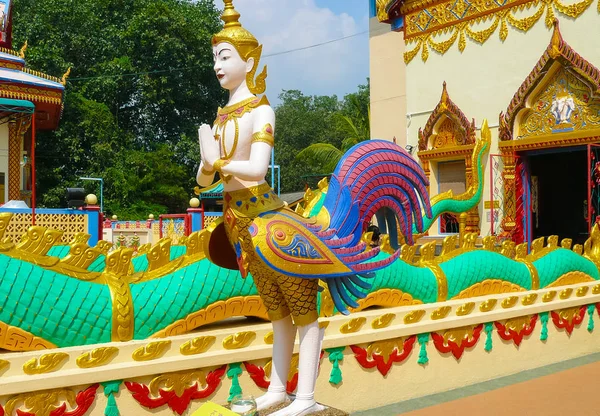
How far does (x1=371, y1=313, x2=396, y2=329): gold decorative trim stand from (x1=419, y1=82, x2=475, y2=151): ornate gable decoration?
690 centimetres

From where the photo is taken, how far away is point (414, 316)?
4.43m

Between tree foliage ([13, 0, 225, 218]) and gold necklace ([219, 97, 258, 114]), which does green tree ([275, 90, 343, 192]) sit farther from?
gold necklace ([219, 97, 258, 114])

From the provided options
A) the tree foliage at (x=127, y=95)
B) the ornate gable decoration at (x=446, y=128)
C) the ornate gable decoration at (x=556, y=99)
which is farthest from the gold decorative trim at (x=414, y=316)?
the tree foliage at (x=127, y=95)

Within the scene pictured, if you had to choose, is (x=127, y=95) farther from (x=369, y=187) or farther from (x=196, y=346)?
(x=369, y=187)

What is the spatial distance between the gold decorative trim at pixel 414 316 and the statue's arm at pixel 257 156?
6.90 ft

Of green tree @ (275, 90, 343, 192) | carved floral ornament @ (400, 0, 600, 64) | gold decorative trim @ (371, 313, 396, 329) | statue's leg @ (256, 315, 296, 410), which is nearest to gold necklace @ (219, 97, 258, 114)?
statue's leg @ (256, 315, 296, 410)

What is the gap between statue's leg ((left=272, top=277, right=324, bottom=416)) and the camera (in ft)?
9.38

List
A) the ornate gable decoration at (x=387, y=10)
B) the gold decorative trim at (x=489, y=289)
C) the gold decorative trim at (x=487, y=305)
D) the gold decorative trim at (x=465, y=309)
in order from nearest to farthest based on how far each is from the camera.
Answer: the gold decorative trim at (x=465, y=309) < the gold decorative trim at (x=487, y=305) < the gold decorative trim at (x=489, y=289) < the ornate gable decoration at (x=387, y=10)

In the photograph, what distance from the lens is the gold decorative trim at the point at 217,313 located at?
3580 millimetres

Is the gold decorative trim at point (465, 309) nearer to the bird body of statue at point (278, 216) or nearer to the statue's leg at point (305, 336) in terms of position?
the bird body of statue at point (278, 216)

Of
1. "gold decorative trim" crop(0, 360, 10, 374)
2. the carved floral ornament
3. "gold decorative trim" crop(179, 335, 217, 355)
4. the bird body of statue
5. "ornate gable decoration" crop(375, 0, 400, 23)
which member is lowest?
"gold decorative trim" crop(179, 335, 217, 355)

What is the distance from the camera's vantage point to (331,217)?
120 inches

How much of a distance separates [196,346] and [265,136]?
1.34 meters

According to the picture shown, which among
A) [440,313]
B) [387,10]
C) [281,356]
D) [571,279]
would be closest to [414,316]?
[440,313]
